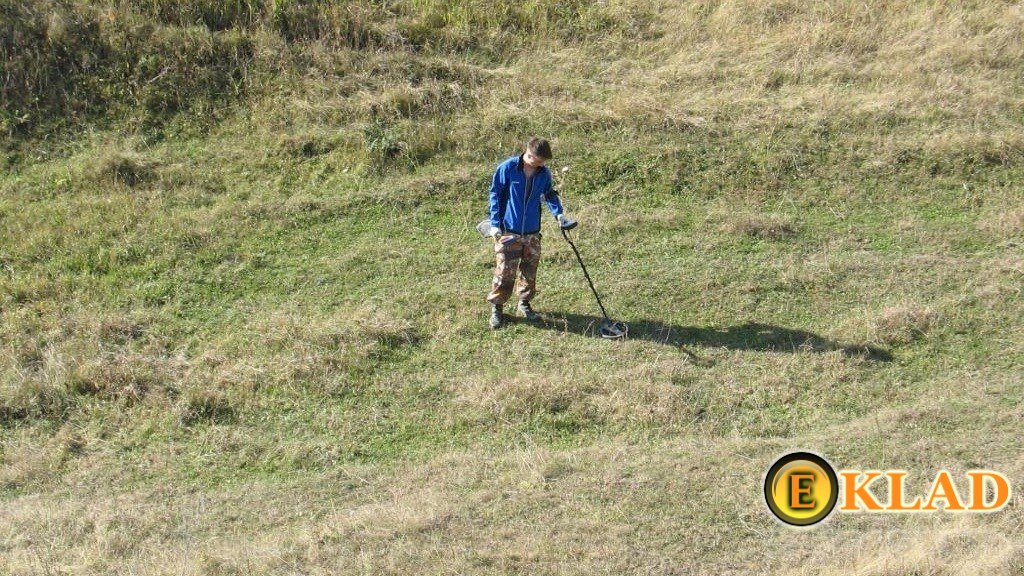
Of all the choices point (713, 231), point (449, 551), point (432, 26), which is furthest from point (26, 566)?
point (432, 26)

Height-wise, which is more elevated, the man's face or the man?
the man's face

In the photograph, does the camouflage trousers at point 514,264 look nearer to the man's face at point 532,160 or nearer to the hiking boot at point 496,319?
the hiking boot at point 496,319

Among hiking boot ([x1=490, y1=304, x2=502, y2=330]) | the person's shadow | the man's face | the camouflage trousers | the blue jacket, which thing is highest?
the man's face

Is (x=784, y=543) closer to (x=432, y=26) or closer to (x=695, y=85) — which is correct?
(x=695, y=85)

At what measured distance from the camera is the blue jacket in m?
8.16

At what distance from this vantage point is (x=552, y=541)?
637cm

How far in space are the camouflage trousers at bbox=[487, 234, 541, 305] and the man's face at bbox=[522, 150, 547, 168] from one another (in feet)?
2.18

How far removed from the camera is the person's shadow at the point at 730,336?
855cm

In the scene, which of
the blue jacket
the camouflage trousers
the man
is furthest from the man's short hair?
the camouflage trousers

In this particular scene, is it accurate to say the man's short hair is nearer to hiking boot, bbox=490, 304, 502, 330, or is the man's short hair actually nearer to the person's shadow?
hiking boot, bbox=490, 304, 502, 330

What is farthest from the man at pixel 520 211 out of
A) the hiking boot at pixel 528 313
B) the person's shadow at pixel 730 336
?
the person's shadow at pixel 730 336

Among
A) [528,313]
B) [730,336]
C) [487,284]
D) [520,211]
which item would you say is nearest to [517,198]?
[520,211]

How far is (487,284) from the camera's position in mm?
9648

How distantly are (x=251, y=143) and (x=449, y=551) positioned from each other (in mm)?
6902
